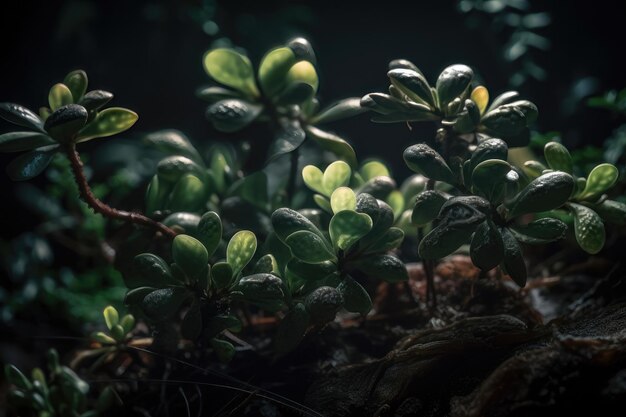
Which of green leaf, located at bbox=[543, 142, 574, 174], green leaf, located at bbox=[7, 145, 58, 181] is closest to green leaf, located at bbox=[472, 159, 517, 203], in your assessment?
green leaf, located at bbox=[543, 142, 574, 174]

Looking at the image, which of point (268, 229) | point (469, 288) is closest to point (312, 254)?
point (268, 229)

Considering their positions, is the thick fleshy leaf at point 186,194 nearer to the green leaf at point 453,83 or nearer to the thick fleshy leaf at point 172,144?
the thick fleshy leaf at point 172,144

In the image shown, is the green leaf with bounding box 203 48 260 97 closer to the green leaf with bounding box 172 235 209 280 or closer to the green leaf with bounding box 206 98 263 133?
the green leaf with bounding box 206 98 263 133

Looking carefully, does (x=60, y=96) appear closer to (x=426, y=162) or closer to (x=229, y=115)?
(x=229, y=115)

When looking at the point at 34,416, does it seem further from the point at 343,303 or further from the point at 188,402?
the point at 343,303

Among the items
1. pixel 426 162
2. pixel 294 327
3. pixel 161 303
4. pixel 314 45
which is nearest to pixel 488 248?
pixel 426 162

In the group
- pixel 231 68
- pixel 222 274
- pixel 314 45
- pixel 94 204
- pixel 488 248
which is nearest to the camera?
pixel 488 248
